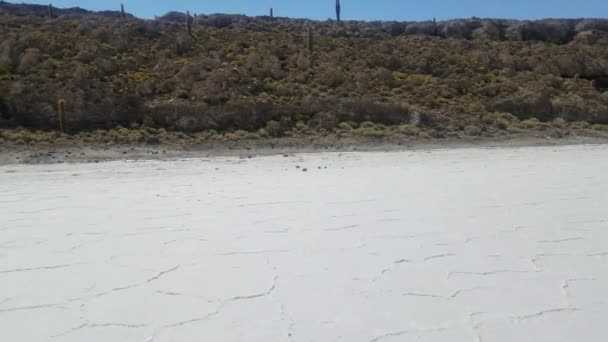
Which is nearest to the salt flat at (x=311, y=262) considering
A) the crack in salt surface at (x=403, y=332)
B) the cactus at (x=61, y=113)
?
the crack in salt surface at (x=403, y=332)

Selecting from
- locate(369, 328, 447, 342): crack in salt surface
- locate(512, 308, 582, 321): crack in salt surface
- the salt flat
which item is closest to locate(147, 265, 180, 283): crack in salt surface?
the salt flat

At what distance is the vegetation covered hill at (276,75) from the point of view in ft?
76.1

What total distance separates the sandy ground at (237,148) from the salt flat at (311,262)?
7944mm

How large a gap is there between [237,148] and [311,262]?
1473 centimetres

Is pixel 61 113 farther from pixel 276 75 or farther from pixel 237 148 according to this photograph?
pixel 276 75

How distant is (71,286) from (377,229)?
2.94m

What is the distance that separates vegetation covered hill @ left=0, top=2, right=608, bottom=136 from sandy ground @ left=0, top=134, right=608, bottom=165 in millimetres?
2143

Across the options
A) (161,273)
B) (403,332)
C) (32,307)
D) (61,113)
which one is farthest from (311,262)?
(61,113)

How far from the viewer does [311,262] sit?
488 centimetres

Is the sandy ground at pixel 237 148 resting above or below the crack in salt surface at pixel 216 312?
below

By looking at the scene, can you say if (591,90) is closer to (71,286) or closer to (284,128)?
(284,128)

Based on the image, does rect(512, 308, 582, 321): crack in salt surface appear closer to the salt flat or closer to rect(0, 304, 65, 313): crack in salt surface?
the salt flat

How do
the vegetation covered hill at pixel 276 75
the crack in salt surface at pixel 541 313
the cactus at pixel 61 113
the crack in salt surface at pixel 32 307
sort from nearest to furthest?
1. the crack in salt surface at pixel 541 313
2. the crack in salt surface at pixel 32 307
3. the cactus at pixel 61 113
4. the vegetation covered hill at pixel 276 75

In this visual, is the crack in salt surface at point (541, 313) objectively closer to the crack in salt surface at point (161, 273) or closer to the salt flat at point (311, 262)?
the salt flat at point (311, 262)
